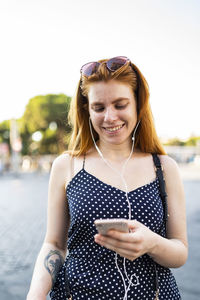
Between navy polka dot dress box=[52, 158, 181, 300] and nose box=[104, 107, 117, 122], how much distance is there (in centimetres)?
28

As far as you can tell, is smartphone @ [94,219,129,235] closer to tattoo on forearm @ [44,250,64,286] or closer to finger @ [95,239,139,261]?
finger @ [95,239,139,261]

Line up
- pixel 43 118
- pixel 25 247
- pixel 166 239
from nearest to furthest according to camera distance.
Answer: pixel 166 239 < pixel 25 247 < pixel 43 118

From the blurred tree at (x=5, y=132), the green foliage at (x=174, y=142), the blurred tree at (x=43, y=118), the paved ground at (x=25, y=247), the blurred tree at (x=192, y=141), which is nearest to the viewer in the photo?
the paved ground at (x=25, y=247)

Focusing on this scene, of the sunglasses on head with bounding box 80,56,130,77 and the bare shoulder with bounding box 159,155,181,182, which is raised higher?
the sunglasses on head with bounding box 80,56,130,77

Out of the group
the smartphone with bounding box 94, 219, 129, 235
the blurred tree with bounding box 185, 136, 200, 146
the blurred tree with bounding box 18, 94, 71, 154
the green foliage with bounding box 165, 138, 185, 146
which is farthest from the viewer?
the blurred tree with bounding box 185, 136, 200, 146

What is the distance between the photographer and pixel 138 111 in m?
1.70

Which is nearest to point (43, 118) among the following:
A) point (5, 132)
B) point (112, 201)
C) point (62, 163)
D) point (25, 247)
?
point (5, 132)

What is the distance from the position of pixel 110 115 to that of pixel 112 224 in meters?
0.57

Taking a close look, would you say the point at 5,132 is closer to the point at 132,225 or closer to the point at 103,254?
the point at 103,254

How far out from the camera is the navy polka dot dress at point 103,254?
4.57 ft

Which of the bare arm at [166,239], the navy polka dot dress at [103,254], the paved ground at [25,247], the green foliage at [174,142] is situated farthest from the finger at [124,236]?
the green foliage at [174,142]

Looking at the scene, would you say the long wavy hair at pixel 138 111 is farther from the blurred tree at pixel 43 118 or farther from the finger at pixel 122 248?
the blurred tree at pixel 43 118

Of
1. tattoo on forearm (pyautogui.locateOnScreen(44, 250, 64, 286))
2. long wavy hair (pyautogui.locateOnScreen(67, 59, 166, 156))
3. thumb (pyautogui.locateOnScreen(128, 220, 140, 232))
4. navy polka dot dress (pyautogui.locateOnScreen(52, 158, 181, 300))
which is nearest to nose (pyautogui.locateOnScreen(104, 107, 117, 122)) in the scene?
long wavy hair (pyautogui.locateOnScreen(67, 59, 166, 156))

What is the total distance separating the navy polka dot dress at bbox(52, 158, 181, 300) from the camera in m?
1.39
